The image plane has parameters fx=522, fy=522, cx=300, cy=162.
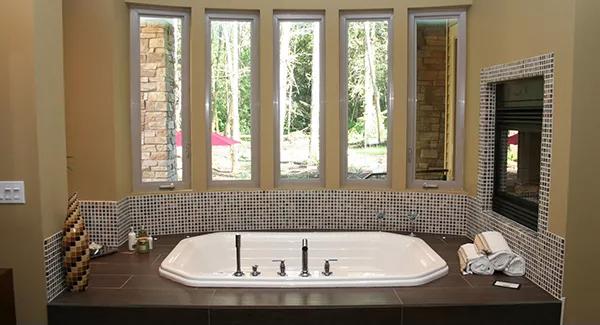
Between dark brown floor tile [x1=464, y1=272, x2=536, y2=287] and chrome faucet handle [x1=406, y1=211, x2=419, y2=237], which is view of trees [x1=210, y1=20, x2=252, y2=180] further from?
dark brown floor tile [x1=464, y1=272, x2=536, y2=287]

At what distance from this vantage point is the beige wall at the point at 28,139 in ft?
9.09

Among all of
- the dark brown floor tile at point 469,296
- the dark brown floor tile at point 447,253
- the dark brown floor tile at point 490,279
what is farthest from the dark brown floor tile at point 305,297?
the dark brown floor tile at point 447,253

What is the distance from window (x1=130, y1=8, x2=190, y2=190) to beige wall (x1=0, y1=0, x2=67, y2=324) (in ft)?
4.25

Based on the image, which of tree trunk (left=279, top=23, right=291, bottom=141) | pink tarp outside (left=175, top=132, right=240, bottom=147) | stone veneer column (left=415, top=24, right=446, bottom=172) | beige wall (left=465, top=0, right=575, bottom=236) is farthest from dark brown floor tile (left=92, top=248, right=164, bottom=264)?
beige wall (left=465, top=0, right=575, bottom=236)

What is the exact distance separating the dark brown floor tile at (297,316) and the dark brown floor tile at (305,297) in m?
0.04

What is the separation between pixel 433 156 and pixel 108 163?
8.73 ft

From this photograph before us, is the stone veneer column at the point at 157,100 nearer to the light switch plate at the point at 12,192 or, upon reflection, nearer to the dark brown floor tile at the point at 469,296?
the light switch plate at the point at 12,192

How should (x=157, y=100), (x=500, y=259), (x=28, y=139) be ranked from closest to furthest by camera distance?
(x=28, y=139), (x=500, y=259), (x=157, y=100)

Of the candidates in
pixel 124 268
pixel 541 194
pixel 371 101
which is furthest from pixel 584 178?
pixel 124 268

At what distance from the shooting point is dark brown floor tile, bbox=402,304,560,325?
289 centimetres

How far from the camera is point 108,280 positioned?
10.9 feet

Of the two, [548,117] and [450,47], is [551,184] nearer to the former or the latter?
[548,117]

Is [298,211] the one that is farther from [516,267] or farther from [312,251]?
[516,267]

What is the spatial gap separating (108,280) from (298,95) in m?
2.17
